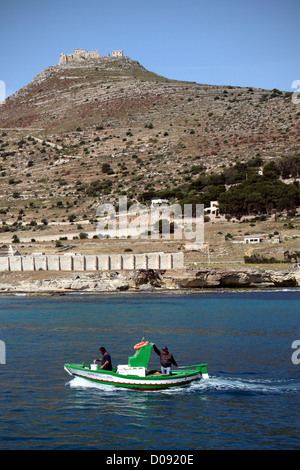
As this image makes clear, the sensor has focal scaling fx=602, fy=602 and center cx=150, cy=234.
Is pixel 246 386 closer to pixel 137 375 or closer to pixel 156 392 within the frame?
pixel 156 392

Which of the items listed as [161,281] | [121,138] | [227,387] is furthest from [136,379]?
[121,138]

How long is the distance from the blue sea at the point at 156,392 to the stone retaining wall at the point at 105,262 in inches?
797

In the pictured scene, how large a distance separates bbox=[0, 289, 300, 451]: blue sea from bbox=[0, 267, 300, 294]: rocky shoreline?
679 inches

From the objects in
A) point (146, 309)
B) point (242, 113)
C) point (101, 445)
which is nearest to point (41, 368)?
point (101, 445)

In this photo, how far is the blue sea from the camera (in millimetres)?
16938

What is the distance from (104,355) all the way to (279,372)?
→ 24.2 ft

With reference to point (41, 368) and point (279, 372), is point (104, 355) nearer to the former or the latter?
point (41, 368)

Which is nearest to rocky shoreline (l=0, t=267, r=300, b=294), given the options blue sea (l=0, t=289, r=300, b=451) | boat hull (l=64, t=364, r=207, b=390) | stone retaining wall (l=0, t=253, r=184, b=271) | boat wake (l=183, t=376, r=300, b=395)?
stone retaining wall (l=0, t=253, r=184, b=271)

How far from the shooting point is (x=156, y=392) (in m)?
22.1

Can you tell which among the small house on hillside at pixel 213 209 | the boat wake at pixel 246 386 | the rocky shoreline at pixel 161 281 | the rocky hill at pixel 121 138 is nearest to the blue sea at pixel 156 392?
the boat wake at pixel 246 386

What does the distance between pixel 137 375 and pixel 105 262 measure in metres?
43.7

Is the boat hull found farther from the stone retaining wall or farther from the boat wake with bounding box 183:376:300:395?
the stone retaining wall

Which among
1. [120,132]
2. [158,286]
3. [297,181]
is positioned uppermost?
[120,132]

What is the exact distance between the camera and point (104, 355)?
2245 centimetres
